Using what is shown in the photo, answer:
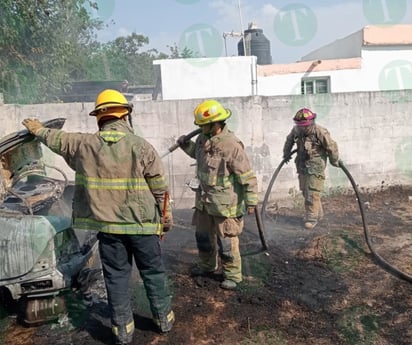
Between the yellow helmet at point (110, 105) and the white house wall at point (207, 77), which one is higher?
the white house wall at point (207, 77)

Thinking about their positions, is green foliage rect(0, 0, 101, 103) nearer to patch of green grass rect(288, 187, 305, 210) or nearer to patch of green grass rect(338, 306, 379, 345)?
patch of green grass rect(288, 187, 305, 210)

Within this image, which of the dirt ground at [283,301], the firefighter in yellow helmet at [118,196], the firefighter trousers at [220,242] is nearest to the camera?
the firefighter in yellow helmet at [118,196]

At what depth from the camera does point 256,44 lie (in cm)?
1797

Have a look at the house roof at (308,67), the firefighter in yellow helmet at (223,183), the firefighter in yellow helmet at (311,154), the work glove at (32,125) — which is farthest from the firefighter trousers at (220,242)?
the house roof at (308,67)

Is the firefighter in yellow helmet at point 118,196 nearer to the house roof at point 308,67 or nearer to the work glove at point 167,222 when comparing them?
the work glove at point 167,222

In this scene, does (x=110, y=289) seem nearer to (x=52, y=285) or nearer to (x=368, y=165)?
(x=52, y=285)

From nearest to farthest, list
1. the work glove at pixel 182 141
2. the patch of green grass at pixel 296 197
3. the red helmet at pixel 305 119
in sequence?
the work glove at pixel 182 141
the red helmet at pixel 305 119
the patch of green grass at pixel 296 197

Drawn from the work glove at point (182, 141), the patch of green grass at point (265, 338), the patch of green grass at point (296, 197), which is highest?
the work glove at point (182, 141)

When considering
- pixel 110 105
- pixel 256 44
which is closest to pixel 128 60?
pixel 256 44

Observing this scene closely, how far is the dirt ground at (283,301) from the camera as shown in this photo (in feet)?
10.6

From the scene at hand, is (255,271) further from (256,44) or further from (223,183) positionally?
(256,44)

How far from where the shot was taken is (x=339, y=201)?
25.1 ft

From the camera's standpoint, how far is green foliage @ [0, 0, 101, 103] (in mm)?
9417

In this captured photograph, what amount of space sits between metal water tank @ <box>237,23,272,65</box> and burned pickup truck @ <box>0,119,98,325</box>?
1528cm
